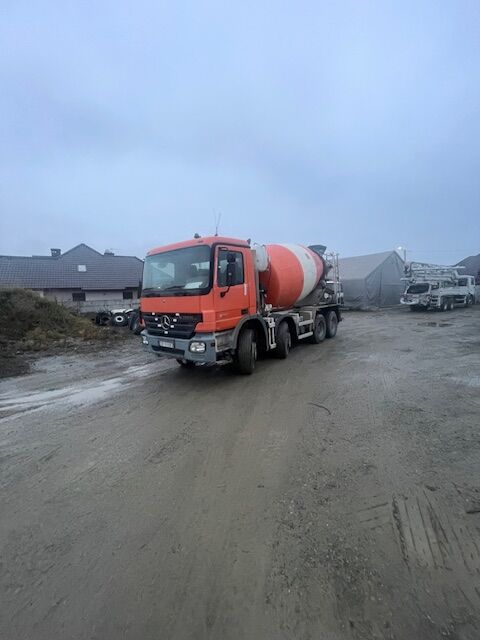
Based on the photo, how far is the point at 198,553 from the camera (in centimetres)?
247

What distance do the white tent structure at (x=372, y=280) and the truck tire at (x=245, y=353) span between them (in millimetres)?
22086

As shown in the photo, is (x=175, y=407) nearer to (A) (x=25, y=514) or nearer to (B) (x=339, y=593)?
(A) (x=25, y=514)

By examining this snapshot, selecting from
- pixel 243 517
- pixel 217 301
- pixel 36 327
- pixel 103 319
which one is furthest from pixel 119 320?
pixel 243 517

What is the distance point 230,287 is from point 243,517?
4.51 metres

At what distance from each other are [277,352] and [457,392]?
13.7ft

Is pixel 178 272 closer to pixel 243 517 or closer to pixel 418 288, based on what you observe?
pixel 243 517

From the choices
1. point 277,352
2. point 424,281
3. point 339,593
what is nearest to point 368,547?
point 339,593

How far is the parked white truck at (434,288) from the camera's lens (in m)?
23.8

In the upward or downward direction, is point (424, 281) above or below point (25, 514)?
above

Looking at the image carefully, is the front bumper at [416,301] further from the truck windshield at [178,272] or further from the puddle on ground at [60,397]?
the puddle on ground at [60,397]

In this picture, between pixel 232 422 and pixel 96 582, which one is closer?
pixel 96 582

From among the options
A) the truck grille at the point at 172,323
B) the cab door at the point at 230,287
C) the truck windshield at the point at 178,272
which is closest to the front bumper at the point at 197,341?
the truck grille at the point at 172,323

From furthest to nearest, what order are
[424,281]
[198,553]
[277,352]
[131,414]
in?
[424,281], [277,352], [131,414], [198,553]

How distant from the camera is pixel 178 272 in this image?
264 inches
